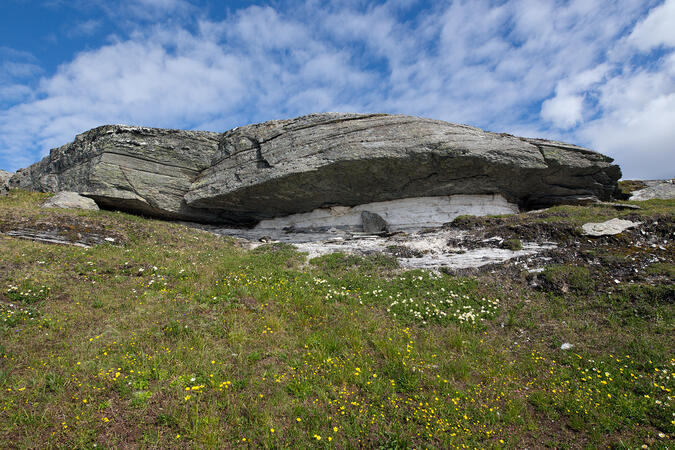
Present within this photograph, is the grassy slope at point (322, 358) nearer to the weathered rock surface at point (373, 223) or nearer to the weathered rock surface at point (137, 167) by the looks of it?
the weathered rock surface at point (373, 223)

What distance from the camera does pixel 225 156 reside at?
2661cm

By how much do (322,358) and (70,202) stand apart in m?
23.4

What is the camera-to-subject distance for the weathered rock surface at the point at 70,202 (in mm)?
22609

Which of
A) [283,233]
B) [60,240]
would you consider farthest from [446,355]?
[283,233]

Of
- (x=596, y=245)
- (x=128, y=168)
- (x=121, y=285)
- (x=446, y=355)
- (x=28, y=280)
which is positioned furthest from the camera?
(x=128, y=168)

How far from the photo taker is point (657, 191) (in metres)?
29.7

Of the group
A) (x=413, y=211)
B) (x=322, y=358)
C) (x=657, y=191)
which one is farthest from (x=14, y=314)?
(x=657, y=191)

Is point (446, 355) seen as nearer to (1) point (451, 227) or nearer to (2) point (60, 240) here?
(1) point (451, 227)

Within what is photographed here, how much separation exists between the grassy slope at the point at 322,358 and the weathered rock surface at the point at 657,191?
20.2 m

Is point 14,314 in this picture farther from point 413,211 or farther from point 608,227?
point 608,227

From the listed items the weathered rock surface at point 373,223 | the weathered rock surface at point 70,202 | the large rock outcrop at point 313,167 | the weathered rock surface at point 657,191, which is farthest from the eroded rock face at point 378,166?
the weathered rock surface at point 70,202

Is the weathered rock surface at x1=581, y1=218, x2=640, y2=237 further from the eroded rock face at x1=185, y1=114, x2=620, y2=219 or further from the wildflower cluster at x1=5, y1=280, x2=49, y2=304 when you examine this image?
the wildflower cluster at x1=5, y1=280, x2=49, y2=304

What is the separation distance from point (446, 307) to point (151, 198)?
74.8 ft

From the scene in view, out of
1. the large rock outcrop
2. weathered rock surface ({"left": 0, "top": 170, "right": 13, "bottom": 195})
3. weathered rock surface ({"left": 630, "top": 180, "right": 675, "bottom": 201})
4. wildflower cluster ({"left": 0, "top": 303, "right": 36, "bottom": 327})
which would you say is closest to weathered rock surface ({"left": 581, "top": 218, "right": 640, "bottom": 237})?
the large rock outcrop
